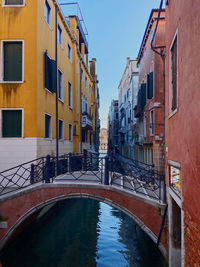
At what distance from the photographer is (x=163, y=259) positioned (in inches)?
280

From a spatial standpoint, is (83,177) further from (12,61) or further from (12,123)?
(12,61)

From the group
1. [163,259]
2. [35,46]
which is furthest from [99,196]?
[35,46]

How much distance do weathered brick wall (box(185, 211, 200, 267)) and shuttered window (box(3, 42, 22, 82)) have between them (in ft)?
28.7

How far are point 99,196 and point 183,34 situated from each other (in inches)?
217

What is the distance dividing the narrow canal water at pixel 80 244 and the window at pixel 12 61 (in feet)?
21.6

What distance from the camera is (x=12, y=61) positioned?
10.3 meters

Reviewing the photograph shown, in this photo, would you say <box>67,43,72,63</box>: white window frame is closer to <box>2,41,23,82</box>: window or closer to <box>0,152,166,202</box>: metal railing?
<box>2,41,23,82</box>: window

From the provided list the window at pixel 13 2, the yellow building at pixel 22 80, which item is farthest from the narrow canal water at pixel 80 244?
the window at pixel 13 2

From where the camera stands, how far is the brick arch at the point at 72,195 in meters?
7.20

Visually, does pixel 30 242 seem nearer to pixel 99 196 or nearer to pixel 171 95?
pixel 99 196

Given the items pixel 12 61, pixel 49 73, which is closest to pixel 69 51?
pixel 49 73

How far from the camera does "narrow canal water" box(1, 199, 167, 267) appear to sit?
774cm

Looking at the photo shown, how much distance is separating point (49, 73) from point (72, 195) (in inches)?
241

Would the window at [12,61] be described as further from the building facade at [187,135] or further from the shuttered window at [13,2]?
the building facade at [187,135]
